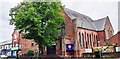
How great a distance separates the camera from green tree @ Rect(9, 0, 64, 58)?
1596 centimetres

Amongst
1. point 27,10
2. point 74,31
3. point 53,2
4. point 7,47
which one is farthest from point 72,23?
point 7,47

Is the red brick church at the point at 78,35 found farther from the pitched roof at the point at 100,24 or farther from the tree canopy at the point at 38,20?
the tree canopy at the point at 38,20

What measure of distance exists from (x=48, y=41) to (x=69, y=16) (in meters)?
5.57

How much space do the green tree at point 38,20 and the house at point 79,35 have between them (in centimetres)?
267

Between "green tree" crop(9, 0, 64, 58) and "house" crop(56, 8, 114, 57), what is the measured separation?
267 centimetres

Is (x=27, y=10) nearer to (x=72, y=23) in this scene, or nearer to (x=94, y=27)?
(x=72, y=23)

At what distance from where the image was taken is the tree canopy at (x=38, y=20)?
52.4 feet

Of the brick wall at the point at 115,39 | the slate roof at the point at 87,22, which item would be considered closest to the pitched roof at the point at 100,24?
the slate roof at the point at 87,22

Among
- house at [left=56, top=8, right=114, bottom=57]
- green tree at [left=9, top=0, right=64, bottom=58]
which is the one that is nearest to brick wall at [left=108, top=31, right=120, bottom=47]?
house at [left=56, top=8, right=114, bottom=57]

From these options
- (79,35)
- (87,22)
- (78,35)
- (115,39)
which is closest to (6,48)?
(87,22)

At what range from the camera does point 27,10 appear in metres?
16.5

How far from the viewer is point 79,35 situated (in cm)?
2112

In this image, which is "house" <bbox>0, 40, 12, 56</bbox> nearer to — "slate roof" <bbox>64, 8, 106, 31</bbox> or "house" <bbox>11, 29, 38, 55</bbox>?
"house" <bbox>11, 29, 38, 55</bbox>

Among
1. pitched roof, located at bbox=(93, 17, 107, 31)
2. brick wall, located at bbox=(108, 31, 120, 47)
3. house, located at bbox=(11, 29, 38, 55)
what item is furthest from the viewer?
house, located at bbox=(11, 29, 38, 55)
